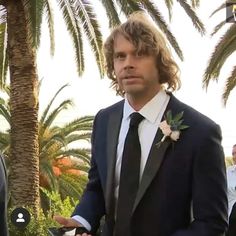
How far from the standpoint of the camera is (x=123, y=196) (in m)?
2.40

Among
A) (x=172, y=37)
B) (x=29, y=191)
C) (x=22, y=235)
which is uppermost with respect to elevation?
(x=172, y=37)

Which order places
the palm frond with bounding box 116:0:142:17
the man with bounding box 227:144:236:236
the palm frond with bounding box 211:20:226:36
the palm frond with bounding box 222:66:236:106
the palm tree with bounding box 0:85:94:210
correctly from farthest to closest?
the palm tree with bounding box 0:85:94:210
the palm frond with bounding box 222:66:236:106
the palm frond with bounding box 211:20:226:36
the palm frond with bounding box 116:0:142:17
the man with bounding box 227:144:236:236

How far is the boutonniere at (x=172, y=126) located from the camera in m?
2.38

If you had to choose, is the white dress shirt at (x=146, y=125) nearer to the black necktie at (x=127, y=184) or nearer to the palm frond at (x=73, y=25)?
the black necktie at (x=127, y=184)

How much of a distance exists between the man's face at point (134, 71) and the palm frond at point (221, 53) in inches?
457

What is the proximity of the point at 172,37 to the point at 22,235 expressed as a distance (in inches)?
215

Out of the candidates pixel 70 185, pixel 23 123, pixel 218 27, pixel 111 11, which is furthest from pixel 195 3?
pixel 70 185

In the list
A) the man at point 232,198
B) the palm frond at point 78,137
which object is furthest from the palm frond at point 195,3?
the palm frond at point 78,137

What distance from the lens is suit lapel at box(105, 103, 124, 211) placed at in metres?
2.48

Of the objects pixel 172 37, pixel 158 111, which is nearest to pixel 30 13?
pixel 172 37

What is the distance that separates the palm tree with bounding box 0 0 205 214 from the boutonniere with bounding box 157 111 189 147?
33.7 ft

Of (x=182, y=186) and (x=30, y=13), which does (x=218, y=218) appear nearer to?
(x=182, y=186)

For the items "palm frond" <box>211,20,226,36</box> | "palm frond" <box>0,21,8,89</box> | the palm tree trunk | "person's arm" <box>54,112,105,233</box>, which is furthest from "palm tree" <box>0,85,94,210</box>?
"person's arm" <box>54,112,105,233</box>

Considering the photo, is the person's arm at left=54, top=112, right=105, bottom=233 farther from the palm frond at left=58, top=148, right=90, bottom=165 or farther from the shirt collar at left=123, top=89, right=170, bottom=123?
the palm frond at left=58, top=148, right=90, bottom=165
